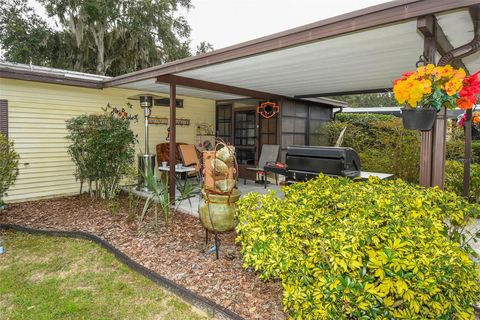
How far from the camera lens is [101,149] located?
5324mm

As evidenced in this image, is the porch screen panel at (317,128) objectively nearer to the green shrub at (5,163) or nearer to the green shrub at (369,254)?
the green shrub at (369,254)

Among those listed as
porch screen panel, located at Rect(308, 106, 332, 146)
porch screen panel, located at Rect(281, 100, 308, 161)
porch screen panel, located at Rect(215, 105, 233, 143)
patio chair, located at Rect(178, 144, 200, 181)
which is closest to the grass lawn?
patio chair, located at Rect(178, 144, 200, 181)

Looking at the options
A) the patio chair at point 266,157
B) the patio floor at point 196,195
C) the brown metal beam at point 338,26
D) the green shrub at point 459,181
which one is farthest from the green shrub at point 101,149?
the green shrub at point 459,181

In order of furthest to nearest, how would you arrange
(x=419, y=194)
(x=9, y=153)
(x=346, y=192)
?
1. (x=9, y=153)
2. (x=346, y=192)
3. (x=419, y=194)

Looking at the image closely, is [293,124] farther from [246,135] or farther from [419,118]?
[419,118]

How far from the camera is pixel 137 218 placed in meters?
4.54

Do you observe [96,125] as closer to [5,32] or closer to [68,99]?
[68,99]

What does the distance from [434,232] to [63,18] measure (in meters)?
14.6

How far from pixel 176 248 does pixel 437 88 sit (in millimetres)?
3051

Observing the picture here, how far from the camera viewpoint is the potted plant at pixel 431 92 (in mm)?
1879

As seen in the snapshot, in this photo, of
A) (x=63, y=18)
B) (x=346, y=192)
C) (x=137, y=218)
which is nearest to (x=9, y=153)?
(x=137, y=218)

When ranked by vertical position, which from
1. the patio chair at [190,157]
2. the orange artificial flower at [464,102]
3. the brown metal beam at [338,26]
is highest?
the brown metal beam at [338,26]

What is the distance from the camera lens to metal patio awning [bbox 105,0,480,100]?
92.4 inches

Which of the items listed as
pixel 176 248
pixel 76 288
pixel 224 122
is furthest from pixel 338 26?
pixel 224 122
